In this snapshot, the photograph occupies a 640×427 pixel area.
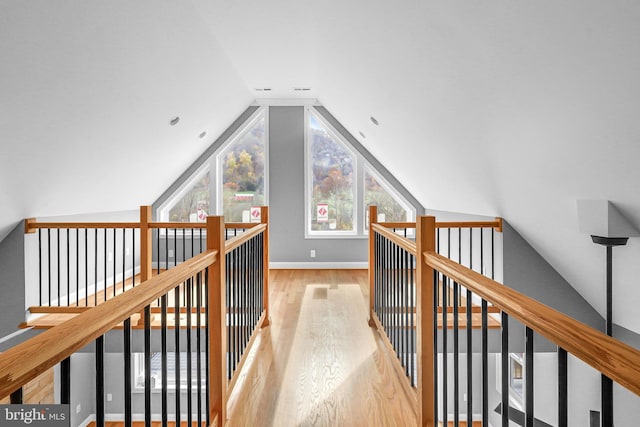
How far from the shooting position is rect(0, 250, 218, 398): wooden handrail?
1.93 ft

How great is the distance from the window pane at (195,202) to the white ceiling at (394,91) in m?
1.67

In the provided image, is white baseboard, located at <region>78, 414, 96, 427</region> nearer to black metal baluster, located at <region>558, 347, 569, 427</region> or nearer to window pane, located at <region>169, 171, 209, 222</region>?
window pane, located at <region>169, 171, 209, 222</region>

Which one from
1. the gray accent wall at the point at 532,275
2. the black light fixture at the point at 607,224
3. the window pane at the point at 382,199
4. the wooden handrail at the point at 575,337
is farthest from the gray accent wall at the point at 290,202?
the wooden handrail at the point at 575,337

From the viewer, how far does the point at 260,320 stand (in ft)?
11.0

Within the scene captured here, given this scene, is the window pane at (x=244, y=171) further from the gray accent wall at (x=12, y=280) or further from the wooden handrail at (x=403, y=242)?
the wooden handrail at (x=403, y=242)

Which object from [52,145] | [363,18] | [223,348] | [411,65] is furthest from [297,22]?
[223,348]

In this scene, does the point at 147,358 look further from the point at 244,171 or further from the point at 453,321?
the point at 244,171

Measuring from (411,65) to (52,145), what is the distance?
2.87m

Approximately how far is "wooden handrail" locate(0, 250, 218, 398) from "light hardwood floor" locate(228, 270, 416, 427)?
1.24 m

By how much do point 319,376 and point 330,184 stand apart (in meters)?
4.34

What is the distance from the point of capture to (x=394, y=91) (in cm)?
341

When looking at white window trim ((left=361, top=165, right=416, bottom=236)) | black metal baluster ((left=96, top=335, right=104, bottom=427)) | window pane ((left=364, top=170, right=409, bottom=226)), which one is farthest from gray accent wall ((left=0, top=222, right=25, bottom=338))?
window pane ((left=364, top=170, right=409, bottom=226))

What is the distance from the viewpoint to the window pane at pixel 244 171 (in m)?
6.57

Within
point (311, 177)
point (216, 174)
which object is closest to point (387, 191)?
point (311, 177)
